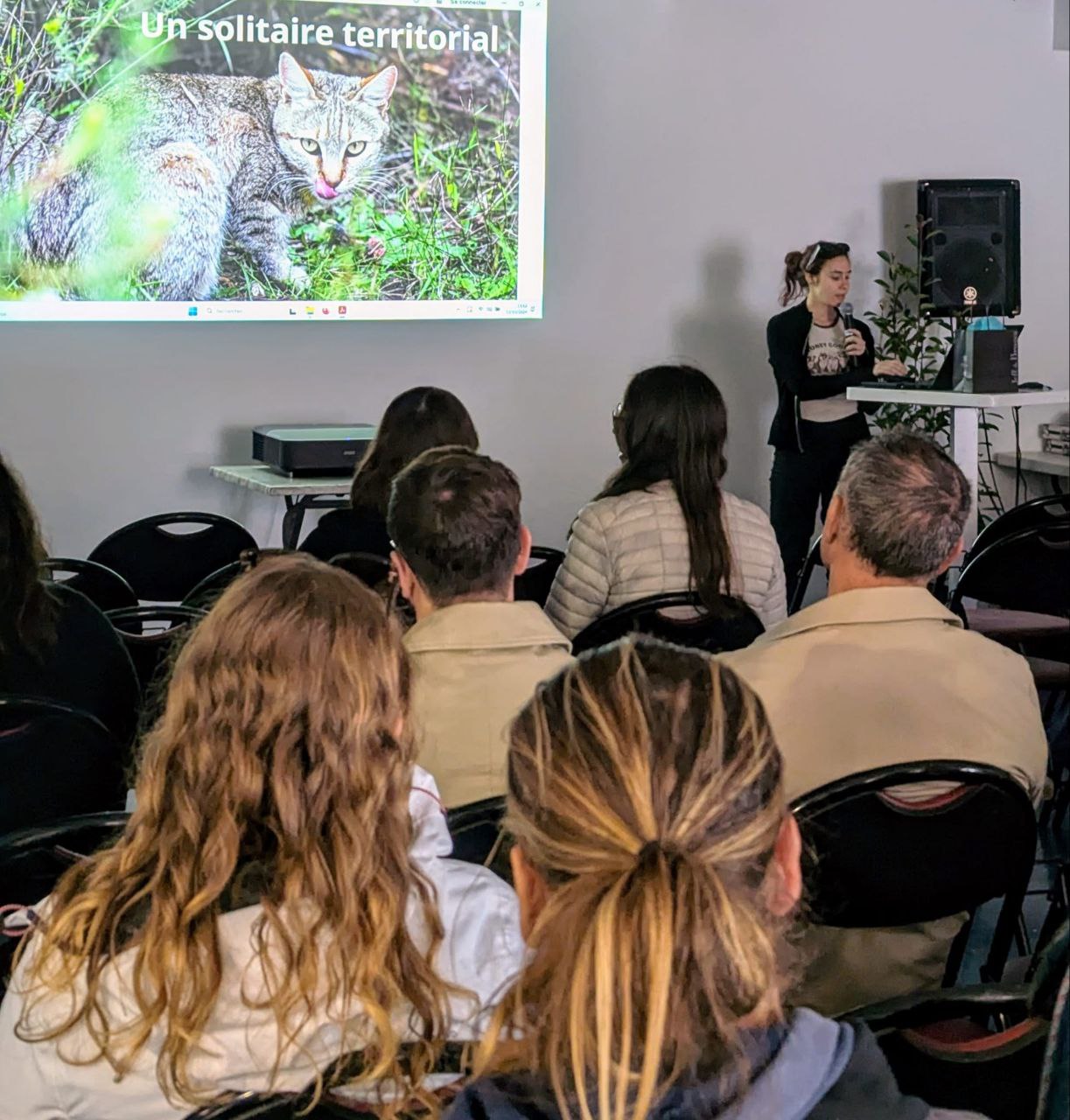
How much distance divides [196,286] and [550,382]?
143 centimetres

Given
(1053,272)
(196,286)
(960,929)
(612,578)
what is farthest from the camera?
(1053,272)

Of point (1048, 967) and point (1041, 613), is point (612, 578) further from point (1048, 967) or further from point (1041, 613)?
point (1048, 967)

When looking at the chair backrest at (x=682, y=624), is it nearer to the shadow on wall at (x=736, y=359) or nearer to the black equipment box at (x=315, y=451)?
the black equipment box at (x=315, y=451)

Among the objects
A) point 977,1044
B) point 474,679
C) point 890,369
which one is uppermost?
point 890,369

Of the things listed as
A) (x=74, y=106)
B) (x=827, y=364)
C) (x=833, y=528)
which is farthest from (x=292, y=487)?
(x=833, y=528)

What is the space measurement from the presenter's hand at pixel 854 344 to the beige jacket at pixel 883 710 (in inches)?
148

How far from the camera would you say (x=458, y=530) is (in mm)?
2246

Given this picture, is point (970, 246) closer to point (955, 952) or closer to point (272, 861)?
point (955, 952)

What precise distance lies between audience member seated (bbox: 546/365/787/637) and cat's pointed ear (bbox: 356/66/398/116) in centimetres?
264

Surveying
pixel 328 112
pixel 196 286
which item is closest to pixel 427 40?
pixel 328 112

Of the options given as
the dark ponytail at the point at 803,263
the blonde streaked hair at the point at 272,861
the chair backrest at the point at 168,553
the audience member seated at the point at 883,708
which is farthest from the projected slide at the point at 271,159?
the blonde streaked hair at the point at 272,861

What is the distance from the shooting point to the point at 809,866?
71.8 inches

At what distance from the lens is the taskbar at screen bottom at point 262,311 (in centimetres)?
507

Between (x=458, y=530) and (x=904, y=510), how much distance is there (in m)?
0.66
